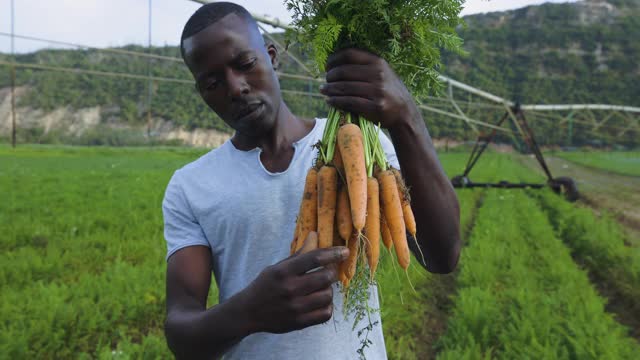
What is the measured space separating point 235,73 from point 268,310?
74cm

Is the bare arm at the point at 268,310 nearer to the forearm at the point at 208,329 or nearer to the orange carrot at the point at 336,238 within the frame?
the forearm at the point at 208,329

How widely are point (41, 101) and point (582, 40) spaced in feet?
311

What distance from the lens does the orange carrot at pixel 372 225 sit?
5.14 feet

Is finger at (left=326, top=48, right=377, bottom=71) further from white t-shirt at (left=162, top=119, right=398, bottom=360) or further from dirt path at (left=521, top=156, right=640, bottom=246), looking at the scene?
dirt path at (left=521, top=156, right=640, bottom=246)

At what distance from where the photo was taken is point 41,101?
67.2m

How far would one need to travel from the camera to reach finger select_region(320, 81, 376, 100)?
1.30m

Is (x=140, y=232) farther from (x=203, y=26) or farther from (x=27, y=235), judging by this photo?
(x=203, y=26)

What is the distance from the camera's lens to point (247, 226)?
4.96 feet

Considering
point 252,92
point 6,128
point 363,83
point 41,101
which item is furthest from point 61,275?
point 41,101

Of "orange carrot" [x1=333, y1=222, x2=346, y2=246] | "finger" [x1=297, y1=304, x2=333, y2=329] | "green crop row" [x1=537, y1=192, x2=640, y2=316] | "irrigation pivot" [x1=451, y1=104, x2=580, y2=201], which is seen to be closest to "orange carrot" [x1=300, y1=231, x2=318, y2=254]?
"finger" [x1=297, y1=304, x2=333, y2=329]

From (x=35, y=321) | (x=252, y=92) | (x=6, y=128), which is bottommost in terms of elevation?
(x=6, y=128)

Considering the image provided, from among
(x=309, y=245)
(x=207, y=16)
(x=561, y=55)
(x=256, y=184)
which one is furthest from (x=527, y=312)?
(x=561, y=55)

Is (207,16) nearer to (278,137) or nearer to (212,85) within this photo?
(212,85)

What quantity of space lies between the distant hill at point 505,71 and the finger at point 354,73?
30811mm
